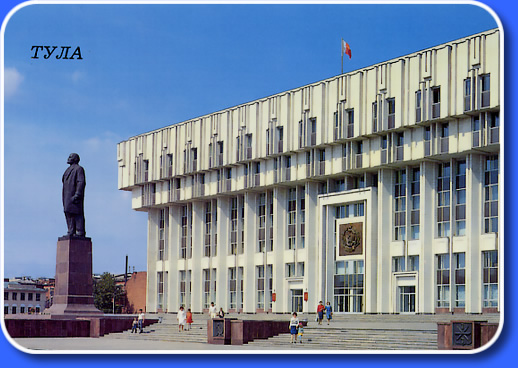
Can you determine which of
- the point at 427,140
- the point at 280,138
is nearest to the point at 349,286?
the point at 280,138

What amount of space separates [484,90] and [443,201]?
270 inches

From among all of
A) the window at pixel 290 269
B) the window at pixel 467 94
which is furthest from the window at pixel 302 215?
the window at pixel 467 94

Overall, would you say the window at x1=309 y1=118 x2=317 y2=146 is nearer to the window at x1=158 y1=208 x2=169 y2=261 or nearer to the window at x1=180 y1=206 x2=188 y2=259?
the window at x1=180 y1=206 x2=188 y2=259

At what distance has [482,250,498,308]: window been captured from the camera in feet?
134

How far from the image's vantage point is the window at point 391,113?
→ 1783 inches

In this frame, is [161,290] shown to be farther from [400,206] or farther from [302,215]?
[400,206]

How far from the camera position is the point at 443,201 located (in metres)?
44.4

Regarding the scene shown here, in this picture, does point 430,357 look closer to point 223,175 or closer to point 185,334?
point 185,334

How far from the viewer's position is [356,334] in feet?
106

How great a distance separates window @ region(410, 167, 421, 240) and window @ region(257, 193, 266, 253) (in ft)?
40.2

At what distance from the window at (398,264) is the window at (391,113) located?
22.5 ft

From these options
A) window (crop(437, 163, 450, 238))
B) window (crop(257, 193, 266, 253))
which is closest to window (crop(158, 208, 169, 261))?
window (crop(257, 193, 266, 253))

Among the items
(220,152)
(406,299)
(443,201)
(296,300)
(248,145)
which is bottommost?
(296,300)

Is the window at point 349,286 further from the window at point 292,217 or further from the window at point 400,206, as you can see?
the window at point 292,217
